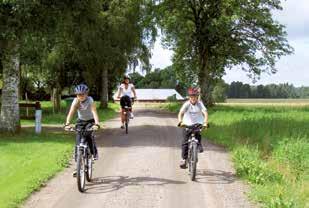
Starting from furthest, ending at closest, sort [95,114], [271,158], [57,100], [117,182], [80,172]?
[57,100], [271,158], [117,182], [95,114], [80,172]

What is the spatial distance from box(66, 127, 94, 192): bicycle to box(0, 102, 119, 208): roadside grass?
0.96m

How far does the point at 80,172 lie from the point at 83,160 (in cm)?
45

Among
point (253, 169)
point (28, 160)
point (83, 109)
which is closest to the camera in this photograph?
point (83, 109)

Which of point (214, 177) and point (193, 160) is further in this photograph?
point (214, 177)

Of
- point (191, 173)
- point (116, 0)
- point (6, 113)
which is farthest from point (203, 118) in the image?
point (116, 0)

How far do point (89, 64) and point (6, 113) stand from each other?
19.5m

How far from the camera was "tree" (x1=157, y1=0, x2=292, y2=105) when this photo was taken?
4594cm

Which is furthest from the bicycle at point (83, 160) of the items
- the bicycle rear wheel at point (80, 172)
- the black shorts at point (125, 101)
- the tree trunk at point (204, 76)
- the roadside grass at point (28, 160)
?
the tree trunk at point (204, 76)

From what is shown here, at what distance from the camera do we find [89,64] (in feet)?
136

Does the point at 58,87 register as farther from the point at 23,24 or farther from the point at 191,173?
the point at 191,173

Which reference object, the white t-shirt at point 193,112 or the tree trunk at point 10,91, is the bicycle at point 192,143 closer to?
the white t-shirt at point 193,112

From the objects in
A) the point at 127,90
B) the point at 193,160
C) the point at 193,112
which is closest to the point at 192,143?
the point at 193,160

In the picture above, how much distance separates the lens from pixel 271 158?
53.4 ft

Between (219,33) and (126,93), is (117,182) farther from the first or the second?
(219,33)
